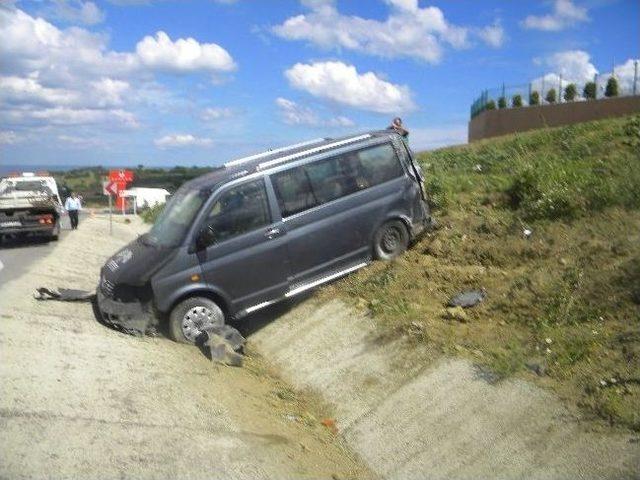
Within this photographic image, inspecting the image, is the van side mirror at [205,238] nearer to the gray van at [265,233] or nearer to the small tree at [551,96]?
the gray van at [265,233]

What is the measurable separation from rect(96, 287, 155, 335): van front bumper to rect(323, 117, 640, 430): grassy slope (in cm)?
277

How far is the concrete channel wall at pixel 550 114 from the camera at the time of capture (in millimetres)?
22844

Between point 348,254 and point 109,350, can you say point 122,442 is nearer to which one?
point 109,350

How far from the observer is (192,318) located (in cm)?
906

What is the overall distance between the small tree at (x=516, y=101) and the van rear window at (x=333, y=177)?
1967 centimetres

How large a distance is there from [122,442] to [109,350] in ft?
8.69

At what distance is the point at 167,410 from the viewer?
6.30 m

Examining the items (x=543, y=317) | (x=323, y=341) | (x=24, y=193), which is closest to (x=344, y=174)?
(x=323, y=341)

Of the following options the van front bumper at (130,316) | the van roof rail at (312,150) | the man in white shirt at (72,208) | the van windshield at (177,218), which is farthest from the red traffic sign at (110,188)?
the van front bumper at (130,316)

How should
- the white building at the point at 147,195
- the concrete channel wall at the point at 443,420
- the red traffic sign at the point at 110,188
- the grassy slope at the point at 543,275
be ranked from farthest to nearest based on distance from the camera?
the white building at the point at 147,195 → the red traffic sign at the point at 110,188 → the grassy slope at the point at 543,275 → the concrete channel wall at the point at 443,420

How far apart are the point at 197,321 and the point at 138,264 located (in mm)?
1133

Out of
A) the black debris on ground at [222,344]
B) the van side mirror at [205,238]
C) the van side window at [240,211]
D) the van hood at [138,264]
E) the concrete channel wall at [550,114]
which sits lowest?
the black debris on ground at [222,344]

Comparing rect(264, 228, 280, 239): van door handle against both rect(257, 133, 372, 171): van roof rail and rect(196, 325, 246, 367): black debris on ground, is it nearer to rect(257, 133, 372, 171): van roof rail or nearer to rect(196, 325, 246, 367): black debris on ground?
rect(257, 133, 372, 171): van roof rail

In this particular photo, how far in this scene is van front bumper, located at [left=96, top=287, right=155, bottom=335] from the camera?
8.95 meters
